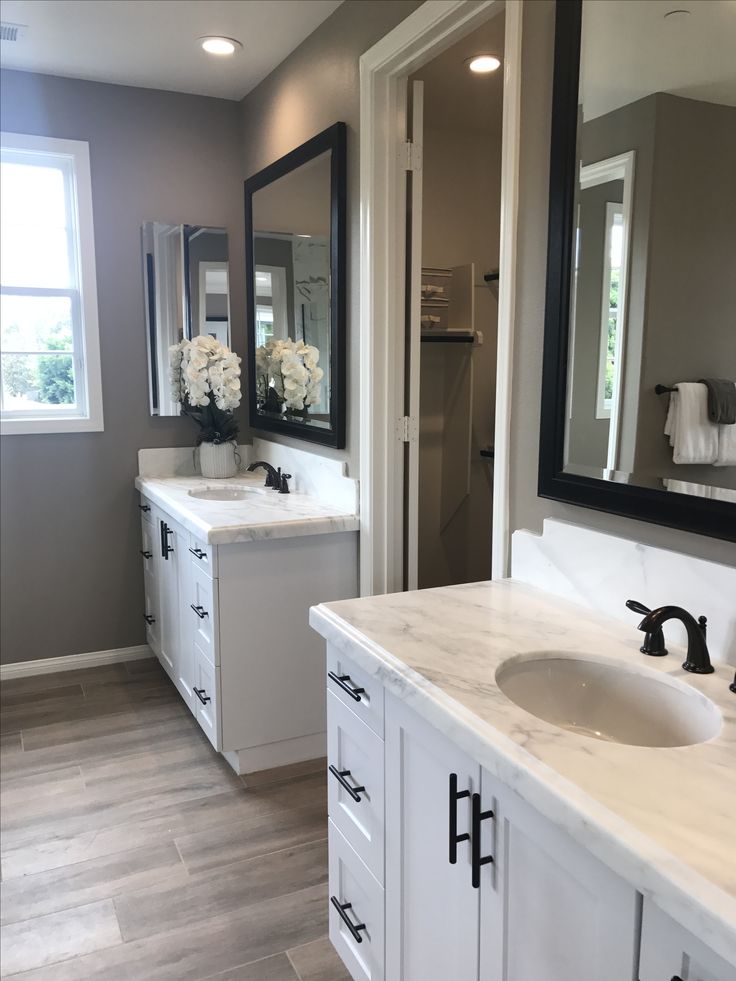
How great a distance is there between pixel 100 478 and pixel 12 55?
1821 millimetres

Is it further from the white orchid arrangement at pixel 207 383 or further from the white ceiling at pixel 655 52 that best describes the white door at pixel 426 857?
the white orchid arrangement at pixel 207 383

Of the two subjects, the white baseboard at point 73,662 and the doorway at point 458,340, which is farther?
the doorway at point 458,340

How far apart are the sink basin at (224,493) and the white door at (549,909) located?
2430 millimetres

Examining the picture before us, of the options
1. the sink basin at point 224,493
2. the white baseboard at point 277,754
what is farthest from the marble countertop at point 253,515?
the white baseboard at point 277,754

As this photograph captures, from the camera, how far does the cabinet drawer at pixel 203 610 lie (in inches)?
104

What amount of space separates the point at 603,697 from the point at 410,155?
1.88m

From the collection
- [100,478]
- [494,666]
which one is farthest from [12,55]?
[494,666]

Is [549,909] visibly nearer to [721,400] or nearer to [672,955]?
[672,955]

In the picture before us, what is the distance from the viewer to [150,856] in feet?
7.68

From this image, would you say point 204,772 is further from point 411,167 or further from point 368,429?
point 411,167

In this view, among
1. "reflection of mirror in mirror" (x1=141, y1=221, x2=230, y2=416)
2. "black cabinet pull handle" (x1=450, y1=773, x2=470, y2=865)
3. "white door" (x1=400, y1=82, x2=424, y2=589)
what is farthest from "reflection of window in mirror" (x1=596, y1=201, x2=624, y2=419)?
"reflection of mirror in mirror" (x1=141, y1=221, x2=230, y2=416)

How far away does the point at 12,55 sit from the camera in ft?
10.6

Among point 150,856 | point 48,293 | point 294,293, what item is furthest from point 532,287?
point 48,293

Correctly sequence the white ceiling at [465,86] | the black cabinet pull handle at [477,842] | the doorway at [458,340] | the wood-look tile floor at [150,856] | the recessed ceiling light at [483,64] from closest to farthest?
the black cabinet pull handle at [477,842]
the wood-look tile floor at [150,856]
the white ceiling at [465,86]
the recessed ceiling light at [483,64]
the doorway at [458,340]
